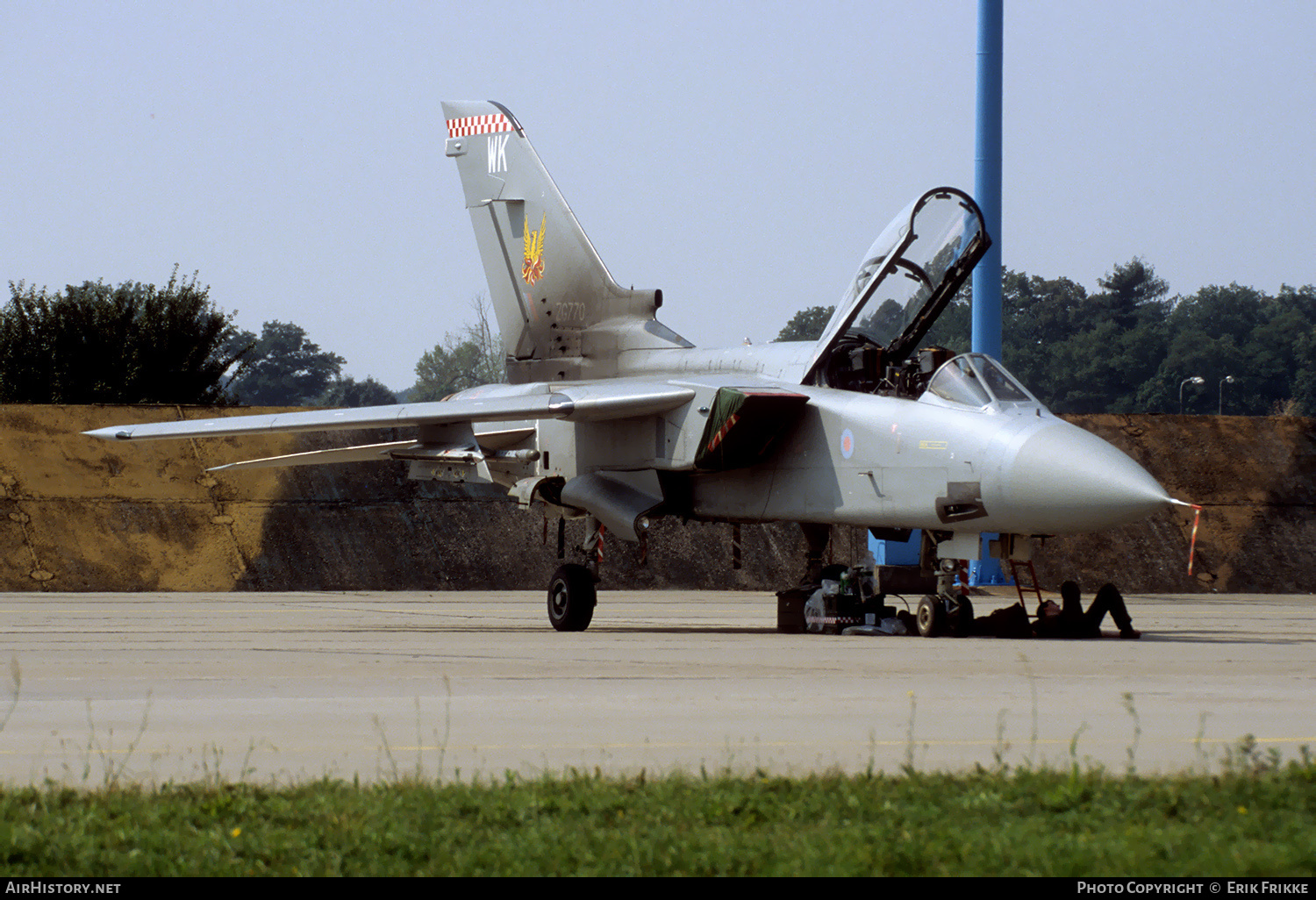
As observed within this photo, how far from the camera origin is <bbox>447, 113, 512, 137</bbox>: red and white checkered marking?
1961cm

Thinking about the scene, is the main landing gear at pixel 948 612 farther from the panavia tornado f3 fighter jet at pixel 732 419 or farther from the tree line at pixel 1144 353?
the tree line at pixel 1144 353

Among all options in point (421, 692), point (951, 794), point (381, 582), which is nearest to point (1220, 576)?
point (381, 582)

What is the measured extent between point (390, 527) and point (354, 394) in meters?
120

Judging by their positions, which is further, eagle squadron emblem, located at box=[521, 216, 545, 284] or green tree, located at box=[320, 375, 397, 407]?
green tree, located at box=[320, 375, 397, 407]

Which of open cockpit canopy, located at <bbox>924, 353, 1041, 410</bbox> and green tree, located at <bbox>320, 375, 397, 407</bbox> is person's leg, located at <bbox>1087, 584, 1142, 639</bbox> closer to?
open cockpit canopy, located at <bbox>924, 353, 1041, 410</bbox>

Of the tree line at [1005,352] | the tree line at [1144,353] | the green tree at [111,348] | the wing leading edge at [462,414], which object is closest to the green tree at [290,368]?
the tree line at [1005,352]

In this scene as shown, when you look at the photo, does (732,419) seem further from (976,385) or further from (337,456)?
(337,456)

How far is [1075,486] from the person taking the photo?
1250 cm

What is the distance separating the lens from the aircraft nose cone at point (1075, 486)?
40.7 feet

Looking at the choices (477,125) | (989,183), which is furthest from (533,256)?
(989,183)

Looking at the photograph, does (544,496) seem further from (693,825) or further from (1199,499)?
(1199,499)

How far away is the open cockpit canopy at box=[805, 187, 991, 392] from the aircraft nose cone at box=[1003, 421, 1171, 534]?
2.38 meters

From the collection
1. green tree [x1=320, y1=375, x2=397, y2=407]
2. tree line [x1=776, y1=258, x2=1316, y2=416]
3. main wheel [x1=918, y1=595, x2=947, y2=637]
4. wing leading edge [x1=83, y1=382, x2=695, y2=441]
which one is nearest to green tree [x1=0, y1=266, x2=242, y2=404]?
wing leading edge [x1=83, y1=382, x2=695, y2=441]

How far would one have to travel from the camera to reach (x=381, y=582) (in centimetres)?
2631
